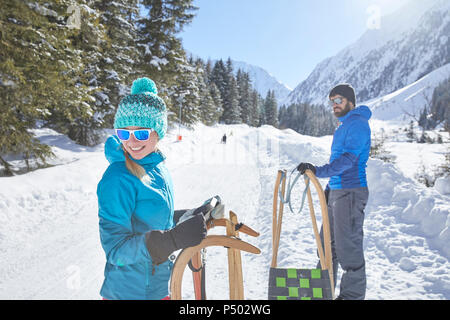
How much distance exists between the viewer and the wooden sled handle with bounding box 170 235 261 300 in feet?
3.80

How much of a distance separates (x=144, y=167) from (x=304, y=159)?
36.4ft

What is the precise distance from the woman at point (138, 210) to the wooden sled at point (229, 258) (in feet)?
0.24

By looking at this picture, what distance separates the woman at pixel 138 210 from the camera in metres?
1.16

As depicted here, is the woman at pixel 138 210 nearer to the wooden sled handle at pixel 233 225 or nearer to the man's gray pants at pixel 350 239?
the wooden sled handle at pixel 233 225

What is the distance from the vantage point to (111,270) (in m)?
1.43

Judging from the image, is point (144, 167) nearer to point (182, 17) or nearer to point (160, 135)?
point (160, 135)

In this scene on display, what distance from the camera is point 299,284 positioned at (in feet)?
7.78

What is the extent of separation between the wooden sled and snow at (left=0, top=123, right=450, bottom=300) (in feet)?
7.08

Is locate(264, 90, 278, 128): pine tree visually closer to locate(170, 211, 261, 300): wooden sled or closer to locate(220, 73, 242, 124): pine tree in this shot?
locate(220, 73, 242, 124): pine tree

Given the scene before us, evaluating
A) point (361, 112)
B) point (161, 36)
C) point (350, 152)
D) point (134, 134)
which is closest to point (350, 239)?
point (350, 152)

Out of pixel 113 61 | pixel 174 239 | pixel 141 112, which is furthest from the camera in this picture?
pixel 113 61

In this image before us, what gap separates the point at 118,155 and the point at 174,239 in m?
0.62

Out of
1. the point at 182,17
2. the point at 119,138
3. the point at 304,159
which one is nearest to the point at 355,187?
the point at 119,138

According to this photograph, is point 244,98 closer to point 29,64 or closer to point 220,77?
point 220,77
